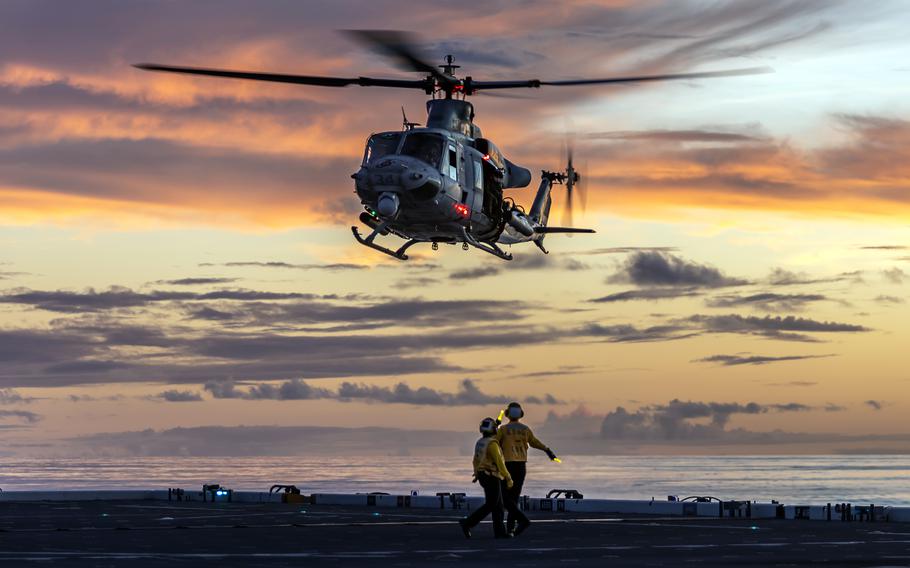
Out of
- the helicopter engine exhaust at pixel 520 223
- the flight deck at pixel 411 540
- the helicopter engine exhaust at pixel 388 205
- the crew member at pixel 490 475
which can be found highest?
the helicopter engine exhaust at pixel 520 223

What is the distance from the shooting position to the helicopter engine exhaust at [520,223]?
45.1 metres

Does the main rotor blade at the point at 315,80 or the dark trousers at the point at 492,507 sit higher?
the main rotor blade at the point at 315,80

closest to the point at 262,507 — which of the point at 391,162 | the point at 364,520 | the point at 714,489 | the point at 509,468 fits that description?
the point at 364,520

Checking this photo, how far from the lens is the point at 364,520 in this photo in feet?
108

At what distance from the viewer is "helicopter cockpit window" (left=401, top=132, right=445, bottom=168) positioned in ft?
129

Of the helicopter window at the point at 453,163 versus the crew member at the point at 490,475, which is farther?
the helicopter window at the point at 453,163

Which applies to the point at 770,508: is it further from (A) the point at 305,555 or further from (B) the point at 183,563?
(B) the point at 183,563

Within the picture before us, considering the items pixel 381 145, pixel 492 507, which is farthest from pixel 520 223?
pixel 492 507

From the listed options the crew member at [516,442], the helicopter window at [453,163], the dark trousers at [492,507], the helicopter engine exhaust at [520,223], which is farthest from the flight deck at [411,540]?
the helicopter engine exhaust at [520,223]

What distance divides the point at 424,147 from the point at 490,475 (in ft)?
49.4

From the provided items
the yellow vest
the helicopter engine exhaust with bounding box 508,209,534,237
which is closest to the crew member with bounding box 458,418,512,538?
the yellow vest

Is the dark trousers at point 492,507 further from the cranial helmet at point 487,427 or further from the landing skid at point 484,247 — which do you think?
the landing skid at point 484,247

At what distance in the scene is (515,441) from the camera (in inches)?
1104

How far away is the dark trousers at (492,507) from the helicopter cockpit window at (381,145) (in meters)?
15.1
